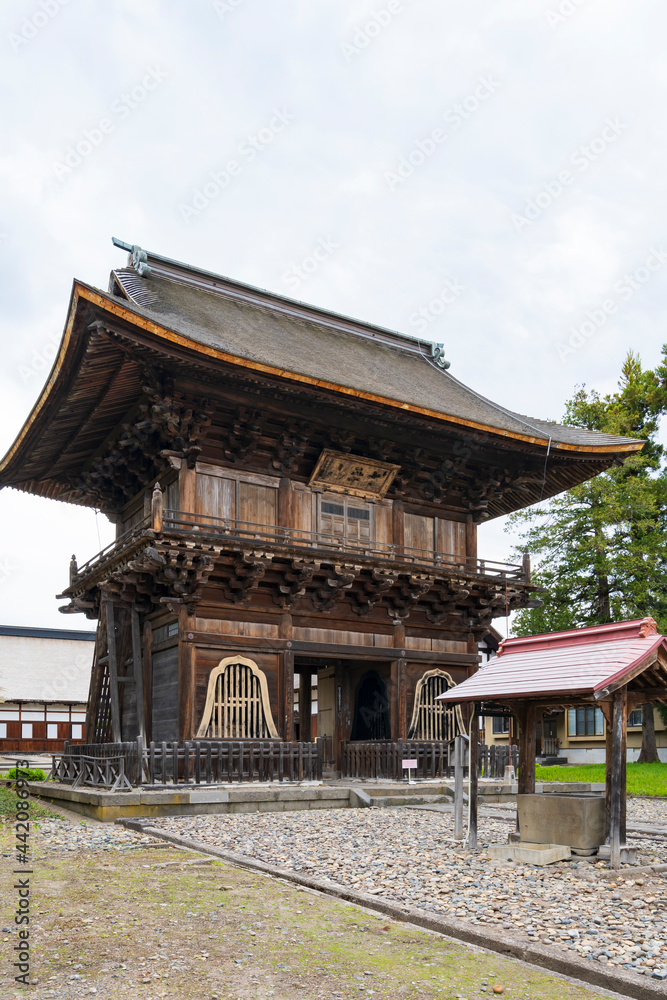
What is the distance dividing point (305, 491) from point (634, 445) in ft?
27.4

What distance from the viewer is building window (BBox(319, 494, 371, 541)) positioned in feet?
66.3

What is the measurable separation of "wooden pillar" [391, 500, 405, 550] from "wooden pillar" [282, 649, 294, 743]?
413 cm

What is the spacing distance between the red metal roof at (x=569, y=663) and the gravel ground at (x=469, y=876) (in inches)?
75.6

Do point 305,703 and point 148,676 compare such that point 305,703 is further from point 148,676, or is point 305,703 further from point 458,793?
point 458,793

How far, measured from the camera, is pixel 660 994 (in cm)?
518

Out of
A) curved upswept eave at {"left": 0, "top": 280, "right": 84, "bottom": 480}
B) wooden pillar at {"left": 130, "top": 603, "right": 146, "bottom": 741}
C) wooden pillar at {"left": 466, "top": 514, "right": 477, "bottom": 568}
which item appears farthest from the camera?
wooden pillar at {"left": 466, "top": 514, "right": 477, "bottom": 568}

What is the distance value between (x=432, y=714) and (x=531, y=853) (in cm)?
1115

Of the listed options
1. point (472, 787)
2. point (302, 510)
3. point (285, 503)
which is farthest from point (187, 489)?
point (472, 787)

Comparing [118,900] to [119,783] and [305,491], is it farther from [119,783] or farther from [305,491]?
[305,491]

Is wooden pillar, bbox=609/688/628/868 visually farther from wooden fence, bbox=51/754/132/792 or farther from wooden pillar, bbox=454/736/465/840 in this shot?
wooden fence, bbox=51/754/132/792

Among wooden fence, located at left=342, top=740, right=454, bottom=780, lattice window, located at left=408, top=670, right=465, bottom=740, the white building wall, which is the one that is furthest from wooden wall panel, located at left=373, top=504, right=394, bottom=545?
the white building wall

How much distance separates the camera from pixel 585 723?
→ 159 feet

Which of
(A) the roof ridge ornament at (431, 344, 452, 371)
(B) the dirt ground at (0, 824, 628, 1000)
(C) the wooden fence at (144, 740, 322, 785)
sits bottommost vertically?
(C) the wooden fence at (144, 740, 322, 785)

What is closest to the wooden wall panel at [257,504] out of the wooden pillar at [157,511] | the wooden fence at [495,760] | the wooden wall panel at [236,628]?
the wooden wall panel at [236,628]
